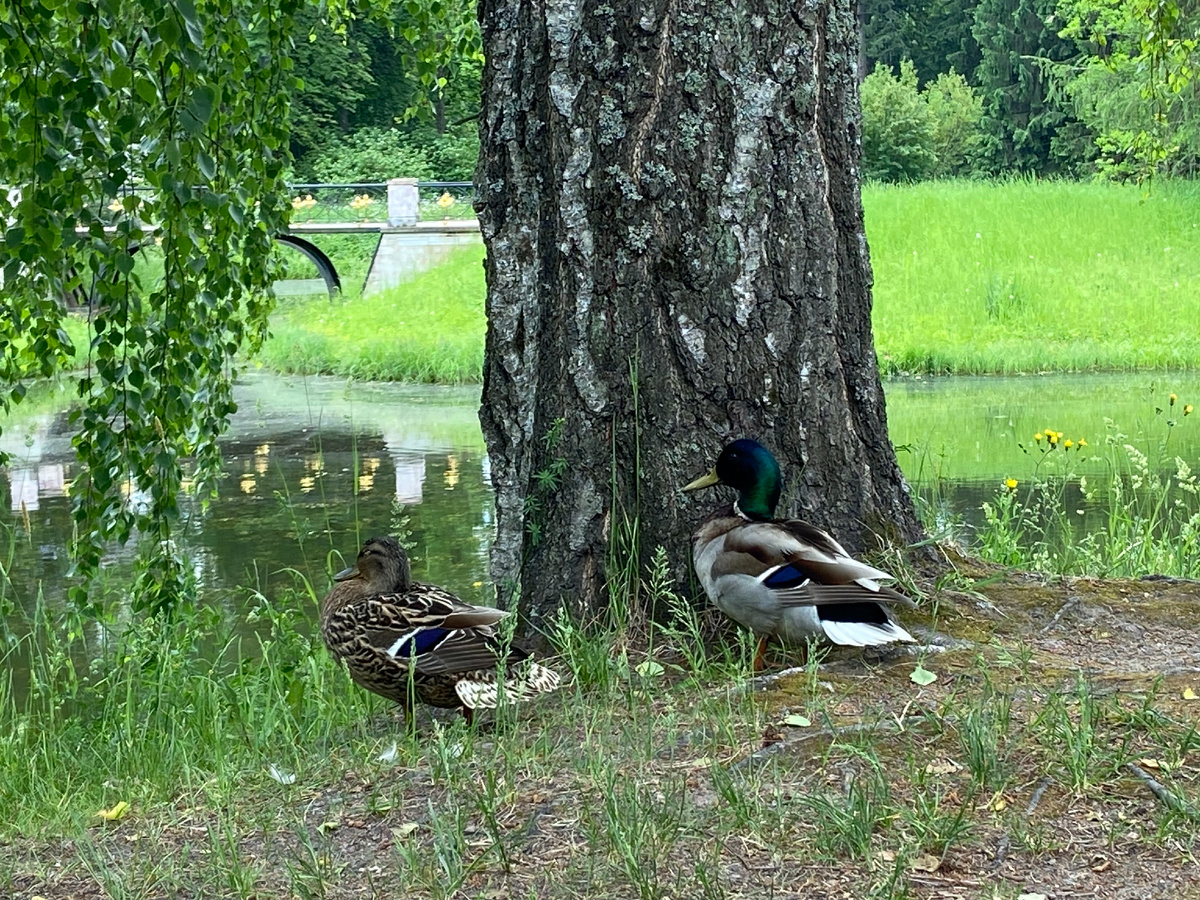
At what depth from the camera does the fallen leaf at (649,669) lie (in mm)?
3451

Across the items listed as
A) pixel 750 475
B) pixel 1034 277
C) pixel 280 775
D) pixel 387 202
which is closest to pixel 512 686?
pixel 280 775

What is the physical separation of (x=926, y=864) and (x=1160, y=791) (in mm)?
522

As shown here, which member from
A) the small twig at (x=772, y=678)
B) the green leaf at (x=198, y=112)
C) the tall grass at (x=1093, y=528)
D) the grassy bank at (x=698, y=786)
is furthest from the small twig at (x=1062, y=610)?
the green leaf at (x=198, y=112)

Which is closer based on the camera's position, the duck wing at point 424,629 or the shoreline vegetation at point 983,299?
the duck wing at point 424,629

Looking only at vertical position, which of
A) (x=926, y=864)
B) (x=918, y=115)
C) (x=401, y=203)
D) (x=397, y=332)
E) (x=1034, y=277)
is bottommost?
(x=926, y=864)

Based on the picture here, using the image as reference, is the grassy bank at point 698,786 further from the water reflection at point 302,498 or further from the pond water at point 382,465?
the pond water at point 382,465

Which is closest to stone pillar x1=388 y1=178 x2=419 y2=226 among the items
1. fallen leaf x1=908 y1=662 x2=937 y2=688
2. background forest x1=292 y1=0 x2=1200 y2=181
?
background forest x1=292 y1=0 x2=1200 y2=181

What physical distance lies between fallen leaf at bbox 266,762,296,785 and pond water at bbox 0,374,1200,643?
1731mm

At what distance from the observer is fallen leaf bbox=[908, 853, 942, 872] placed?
2574 mm

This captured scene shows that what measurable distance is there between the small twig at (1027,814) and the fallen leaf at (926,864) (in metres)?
0.10

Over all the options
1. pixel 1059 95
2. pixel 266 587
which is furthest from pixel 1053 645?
pixel 1059 95

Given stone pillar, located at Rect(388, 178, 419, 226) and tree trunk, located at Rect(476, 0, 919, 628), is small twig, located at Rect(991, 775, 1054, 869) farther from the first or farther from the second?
stone pillar, located at Rect(388, 178, 419, 226)

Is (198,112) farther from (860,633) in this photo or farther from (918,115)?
(918,115)

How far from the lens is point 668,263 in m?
3.78
